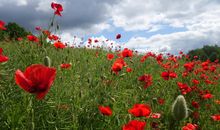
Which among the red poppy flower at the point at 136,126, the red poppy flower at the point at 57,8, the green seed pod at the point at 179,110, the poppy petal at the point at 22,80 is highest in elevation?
the red poppy flower at the point at 57,8

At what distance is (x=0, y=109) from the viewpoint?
2.68 metres

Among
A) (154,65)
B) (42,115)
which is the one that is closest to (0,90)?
(42,115)

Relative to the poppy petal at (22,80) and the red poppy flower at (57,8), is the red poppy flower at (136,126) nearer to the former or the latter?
the poppy petal at (22,80)

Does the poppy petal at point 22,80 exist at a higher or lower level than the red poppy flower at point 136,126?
higher

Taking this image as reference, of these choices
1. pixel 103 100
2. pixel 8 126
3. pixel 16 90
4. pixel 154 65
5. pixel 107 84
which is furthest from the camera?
pixel 154 65

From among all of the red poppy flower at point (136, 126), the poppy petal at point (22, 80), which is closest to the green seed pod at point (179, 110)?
the red poppy flower at point (136, 126)

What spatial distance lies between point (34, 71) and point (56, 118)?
4.46 ft

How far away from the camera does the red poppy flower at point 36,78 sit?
1.49m

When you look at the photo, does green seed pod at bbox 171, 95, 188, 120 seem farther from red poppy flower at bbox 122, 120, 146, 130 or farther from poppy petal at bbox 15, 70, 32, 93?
poppy petal at bbox 15, 70, 32, 93

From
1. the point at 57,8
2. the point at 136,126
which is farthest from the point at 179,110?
the point at 57,8

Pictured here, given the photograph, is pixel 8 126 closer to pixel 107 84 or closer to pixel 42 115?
pixel 42 115

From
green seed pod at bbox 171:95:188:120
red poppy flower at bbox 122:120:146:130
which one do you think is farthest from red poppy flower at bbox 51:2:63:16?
green seed pod at bbox 171:95:188:120

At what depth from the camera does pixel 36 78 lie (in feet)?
4.96

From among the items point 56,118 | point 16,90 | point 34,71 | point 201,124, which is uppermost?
point 34,71
